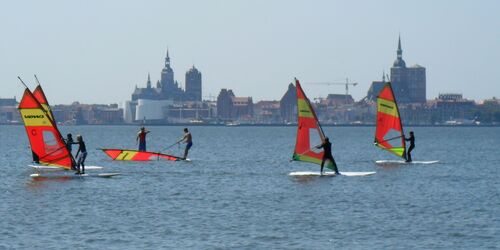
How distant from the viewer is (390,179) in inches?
2035

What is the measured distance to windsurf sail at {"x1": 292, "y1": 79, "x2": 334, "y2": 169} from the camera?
51.3 metres

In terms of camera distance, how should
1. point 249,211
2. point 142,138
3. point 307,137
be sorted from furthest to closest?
point 142,138 → point 307,137 → point 249,211

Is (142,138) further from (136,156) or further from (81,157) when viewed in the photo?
(81,157)

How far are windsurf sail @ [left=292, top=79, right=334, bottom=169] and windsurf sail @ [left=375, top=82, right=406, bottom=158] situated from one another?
36.5 ft

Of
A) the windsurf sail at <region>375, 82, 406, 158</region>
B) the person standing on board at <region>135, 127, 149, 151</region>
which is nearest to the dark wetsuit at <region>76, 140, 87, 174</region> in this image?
the person standing on board at <region>135, 127, 149, 151</region>

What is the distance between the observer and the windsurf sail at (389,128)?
6303 cm

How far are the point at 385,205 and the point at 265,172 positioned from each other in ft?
64.3

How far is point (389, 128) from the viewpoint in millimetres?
63781

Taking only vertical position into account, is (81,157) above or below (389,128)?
below

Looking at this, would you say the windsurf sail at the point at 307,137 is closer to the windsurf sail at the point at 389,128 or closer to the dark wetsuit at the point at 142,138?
the windsurf sail at the point at 389,128

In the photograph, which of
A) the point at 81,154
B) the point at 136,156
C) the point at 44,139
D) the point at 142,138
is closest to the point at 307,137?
the point at 81,154

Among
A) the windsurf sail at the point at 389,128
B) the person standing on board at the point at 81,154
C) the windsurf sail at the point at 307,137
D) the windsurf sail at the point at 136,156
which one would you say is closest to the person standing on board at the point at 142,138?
the windsurf sail at the point at 136,156

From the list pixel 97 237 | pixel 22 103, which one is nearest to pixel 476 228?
pixel 97 237

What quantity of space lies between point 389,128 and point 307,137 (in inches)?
517
